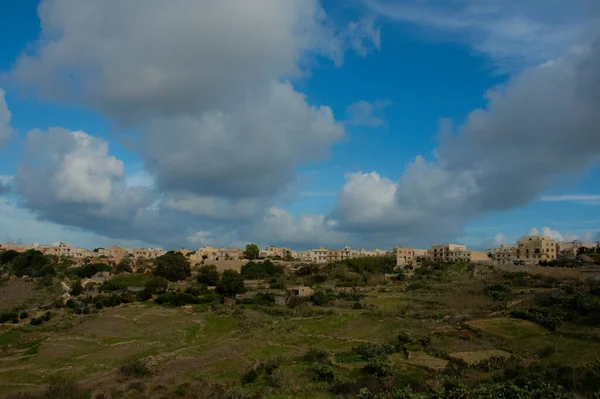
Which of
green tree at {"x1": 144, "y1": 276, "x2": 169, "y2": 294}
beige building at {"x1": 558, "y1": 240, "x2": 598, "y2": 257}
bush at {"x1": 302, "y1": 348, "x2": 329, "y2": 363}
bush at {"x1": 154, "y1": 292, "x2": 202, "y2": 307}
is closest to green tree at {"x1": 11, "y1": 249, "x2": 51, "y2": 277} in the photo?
green tree at {"x1": 144, "y1": 276, "x2": 169, "y2": 294}

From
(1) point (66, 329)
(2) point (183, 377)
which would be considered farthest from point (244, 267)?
(2) point (183, 377)

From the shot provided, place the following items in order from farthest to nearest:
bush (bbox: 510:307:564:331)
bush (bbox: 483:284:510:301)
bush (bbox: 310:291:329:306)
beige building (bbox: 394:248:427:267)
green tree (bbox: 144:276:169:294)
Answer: beige building (bbox: 394:248:427:267) < green tree (bbox: 144:276:169:294) < bush (bbox: 310:291:329:306) < bush (bbox: 483:284:510:301) < bush (bbox: 510:307:564:331)

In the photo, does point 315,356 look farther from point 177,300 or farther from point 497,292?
point 177,300

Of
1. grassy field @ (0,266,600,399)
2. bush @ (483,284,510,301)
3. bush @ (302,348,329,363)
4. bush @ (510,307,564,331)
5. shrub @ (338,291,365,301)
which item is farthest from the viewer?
shrub @ (338,291,365,301)

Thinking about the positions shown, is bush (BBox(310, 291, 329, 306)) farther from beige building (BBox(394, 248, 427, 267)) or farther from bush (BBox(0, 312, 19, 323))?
beige building (BBox(394, 248, 427, 267))

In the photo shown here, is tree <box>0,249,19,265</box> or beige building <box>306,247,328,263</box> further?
beige building <box>306,247,328,263</box>

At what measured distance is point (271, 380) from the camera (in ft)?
73.4

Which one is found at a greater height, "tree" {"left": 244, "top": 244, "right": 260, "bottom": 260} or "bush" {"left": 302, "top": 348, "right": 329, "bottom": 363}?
"tree" {"left": 244, "top": 244, "right": 260, "bottom": 260}

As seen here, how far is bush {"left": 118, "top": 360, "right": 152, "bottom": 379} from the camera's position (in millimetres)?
25188

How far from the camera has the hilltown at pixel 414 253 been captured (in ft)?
338

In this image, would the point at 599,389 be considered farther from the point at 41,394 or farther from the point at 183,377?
the point at 41,394

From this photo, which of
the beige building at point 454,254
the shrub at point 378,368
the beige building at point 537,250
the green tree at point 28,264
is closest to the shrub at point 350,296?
the shrub at point 378,368

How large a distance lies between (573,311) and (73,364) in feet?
111

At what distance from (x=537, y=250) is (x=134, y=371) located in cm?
10138
